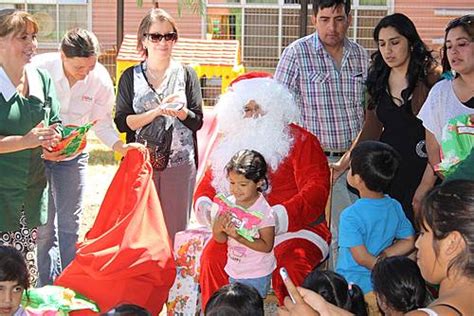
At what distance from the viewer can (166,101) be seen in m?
4.43

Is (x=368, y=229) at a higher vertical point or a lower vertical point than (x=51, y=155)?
lower

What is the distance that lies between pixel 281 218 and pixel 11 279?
1.36 m

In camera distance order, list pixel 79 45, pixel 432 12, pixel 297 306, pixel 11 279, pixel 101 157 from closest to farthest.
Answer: pixel 297 306 < pixel 11 279 < pixel 79 45 < pixel 101 157 < pixel 432 12

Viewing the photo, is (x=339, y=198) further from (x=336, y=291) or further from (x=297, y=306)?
(x=297, y=306)

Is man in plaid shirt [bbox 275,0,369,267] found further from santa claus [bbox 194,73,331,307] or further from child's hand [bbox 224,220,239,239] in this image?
child's hand [bbox 224,220,239,239]

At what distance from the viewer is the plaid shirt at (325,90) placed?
460 centimetres

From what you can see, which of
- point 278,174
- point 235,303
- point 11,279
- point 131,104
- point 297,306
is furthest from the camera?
point 131,104

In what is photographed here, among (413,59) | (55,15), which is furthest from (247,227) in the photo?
(55,15)

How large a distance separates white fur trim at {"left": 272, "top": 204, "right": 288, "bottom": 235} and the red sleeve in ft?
0.07

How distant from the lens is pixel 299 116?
4.42 meters

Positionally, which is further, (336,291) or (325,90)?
(325,90)

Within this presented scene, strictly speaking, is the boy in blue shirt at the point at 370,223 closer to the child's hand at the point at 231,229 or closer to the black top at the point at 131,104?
the child's hand at the point at 231,229

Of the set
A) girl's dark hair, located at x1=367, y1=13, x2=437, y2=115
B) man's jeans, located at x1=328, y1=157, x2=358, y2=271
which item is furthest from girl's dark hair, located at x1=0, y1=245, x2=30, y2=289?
girl's dark hair, located at x1=367, y1=13, x2=437, y2=115

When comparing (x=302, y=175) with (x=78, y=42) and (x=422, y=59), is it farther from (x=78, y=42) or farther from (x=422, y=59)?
(x=78, y=42)
